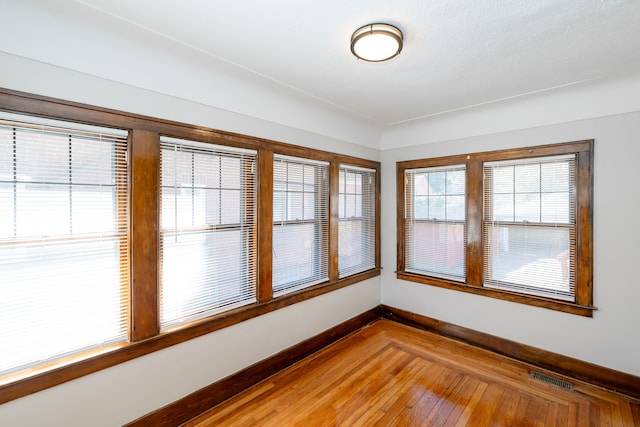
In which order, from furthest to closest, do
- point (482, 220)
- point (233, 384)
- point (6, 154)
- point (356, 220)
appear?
point (356, 220) → point (482, 220) → point (233, 384) → point (6, 154)

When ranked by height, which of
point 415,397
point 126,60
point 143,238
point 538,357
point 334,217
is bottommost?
point 415,397

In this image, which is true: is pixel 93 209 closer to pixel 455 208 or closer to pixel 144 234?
pixel 144 234

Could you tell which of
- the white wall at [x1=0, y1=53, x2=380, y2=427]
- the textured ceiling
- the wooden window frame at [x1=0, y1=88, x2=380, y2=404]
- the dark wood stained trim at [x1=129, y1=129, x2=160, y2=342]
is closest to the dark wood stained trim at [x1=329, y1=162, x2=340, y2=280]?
the white wall at [x1=0, y1=53, x2=380, y2=427]

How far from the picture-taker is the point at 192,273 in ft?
7.35

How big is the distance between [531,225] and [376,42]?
8.38 feet

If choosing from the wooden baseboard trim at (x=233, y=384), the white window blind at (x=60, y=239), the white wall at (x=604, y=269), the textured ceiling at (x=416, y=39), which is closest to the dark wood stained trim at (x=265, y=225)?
the wooden baseboard trim at (x=233, y=384)

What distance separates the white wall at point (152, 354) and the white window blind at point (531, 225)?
84.7 inches

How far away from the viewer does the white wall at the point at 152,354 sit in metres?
1.58

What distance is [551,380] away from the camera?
105 inches

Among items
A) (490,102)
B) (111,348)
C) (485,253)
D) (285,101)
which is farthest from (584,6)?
(111,348)

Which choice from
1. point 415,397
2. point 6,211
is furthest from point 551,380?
point 6,211

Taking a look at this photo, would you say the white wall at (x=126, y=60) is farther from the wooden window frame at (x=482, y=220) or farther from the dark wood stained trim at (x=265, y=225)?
the wooden window frame at (x=482, y=220)

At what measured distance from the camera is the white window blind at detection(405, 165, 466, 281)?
11.5ft

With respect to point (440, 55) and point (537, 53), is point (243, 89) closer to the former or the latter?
point (440, 55)
